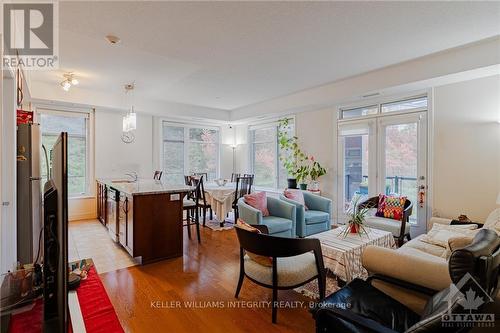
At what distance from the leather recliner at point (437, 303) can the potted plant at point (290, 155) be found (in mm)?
4122

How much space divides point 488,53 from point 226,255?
4155 mm

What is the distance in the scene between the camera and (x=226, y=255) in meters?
3.60

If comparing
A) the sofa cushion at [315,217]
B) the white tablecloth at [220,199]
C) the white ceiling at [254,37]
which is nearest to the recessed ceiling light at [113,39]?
the white ceiling at [254,37]

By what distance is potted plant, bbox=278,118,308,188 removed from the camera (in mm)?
5902

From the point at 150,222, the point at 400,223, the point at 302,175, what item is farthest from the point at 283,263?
the point at 302,175

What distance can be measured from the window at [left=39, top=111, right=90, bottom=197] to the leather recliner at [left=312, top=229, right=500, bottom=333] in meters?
5.86

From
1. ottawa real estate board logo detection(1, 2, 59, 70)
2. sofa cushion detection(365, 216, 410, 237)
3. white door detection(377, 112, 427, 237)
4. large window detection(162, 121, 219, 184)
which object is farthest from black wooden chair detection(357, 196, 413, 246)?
large window detection(162, 121, 219, 184)

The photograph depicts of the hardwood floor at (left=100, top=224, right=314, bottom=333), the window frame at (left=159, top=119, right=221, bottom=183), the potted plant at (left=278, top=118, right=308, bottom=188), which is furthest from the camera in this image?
the window frame at (left=159, top=119, right=221, bottom=183)

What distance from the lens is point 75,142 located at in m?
5.59

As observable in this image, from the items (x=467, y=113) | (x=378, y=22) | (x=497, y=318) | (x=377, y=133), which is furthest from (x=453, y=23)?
(x=497, y=318)

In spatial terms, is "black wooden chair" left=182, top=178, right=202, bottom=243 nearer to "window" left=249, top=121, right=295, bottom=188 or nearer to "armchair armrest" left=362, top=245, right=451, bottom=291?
"window" left=249, top=121, right=295, bottom=188

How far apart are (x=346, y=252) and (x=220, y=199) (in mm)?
2932

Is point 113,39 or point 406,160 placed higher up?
point 113,39

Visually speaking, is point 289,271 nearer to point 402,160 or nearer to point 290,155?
point 402,160
